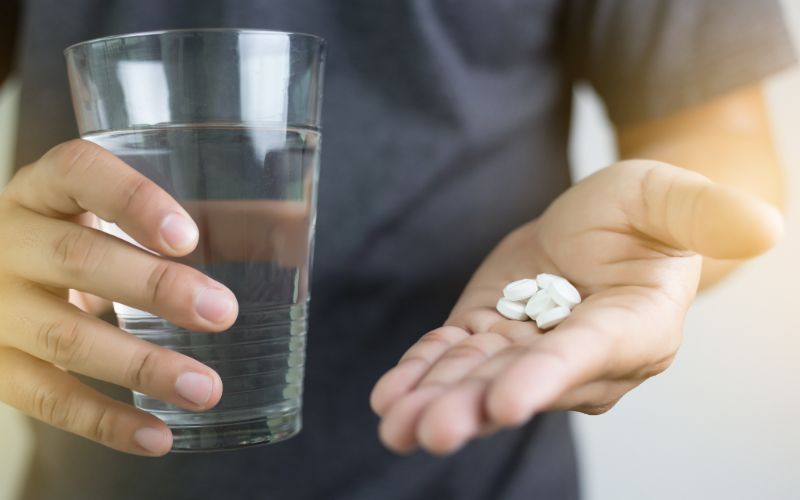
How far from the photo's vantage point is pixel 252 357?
62cm

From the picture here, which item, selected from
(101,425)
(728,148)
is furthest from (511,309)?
(728,148)

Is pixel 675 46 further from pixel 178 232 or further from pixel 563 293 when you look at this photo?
pixel 178 232

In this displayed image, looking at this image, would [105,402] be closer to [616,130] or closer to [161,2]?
[161,2]

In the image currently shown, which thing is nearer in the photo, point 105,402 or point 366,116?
point 105,402

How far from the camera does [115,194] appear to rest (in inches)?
22.0

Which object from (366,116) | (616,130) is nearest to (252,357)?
(366,116)

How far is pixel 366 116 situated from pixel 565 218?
327mm

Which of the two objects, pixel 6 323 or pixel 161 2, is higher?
pixel 161 2

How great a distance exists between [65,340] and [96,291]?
0.05m

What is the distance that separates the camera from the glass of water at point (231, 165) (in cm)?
56

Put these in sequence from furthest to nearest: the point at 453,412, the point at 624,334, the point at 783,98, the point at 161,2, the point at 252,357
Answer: the point at 783,98, the point at 161,2, the point at 252,357, the point at 624,334, the point at 453,412

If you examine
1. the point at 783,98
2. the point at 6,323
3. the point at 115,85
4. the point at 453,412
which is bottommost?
the point at 453,412

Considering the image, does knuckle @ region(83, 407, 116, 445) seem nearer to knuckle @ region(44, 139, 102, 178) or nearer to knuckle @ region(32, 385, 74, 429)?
knuckle @ region(32, 385, 74, 429)

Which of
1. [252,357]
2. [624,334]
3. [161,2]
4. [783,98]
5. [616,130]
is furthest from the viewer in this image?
[783,98]
